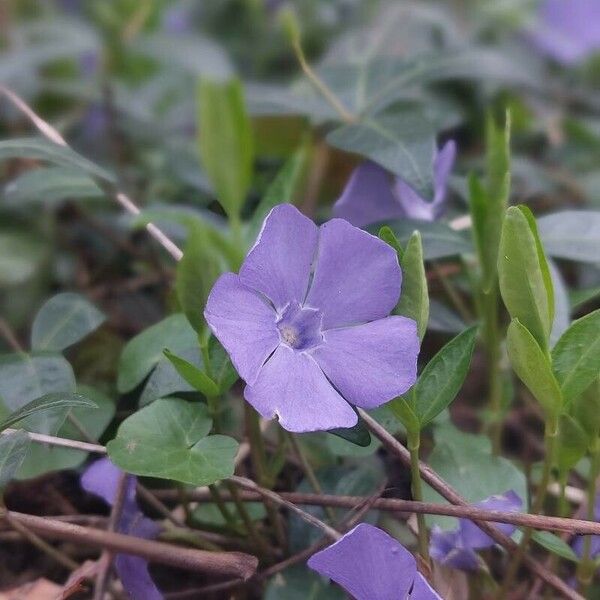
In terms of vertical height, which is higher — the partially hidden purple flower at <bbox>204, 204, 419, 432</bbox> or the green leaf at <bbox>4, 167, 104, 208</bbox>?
the partially hidden purple flower at <bbox>204, 204, 419, 432</bbox>

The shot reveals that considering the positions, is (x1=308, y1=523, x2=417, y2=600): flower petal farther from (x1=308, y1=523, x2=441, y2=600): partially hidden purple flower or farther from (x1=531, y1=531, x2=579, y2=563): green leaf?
(x1=531, y1=531, x2=579, y2=563): green leaf

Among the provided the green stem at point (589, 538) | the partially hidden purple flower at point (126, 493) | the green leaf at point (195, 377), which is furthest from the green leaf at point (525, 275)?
the partially hidden purple flower at point (126, 493)

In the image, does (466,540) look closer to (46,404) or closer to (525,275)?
(525,275)

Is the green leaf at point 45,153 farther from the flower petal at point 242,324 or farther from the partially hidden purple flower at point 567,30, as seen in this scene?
the partially hidden purple flower at point 567,30

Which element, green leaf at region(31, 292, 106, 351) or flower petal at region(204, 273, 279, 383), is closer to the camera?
flower petal at region(204, 273, 279, 383)

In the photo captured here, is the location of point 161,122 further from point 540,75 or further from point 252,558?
point 252,558

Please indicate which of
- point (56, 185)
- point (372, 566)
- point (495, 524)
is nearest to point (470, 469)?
point (495, 524)

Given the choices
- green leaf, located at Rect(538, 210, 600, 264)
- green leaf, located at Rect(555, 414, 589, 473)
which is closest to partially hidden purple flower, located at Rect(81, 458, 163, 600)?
green leaf, located at Rect(555, 414, 589, 473)
